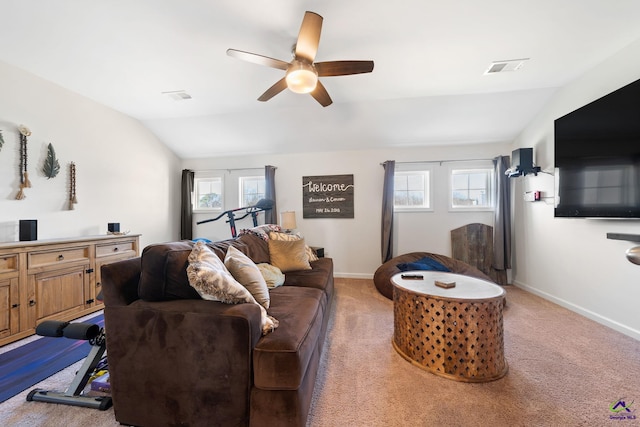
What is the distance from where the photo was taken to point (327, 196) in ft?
14.8

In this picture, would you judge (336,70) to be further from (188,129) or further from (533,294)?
(533,294)

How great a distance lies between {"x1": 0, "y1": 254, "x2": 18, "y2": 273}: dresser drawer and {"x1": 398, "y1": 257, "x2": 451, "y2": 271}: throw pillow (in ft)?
13.4

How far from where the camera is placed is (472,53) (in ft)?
7.97

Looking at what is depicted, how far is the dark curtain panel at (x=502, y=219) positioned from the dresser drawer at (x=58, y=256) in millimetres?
5570

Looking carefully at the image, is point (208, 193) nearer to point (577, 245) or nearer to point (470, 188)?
point (470, 188)

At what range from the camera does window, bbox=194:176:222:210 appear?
197 inches

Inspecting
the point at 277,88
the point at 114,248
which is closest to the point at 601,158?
the point at 277,88

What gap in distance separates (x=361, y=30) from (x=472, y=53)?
1.18 metres

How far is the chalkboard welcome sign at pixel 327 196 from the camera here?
446cm

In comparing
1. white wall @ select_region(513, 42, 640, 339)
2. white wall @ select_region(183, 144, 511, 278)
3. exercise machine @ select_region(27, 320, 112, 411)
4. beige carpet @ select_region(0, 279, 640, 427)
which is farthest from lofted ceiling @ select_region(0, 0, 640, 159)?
beige carpet @ select_region(0, 279, 640, 427)

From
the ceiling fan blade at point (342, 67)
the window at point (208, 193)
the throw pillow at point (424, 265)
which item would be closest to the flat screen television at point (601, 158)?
the throw pillow at point (424, 265)

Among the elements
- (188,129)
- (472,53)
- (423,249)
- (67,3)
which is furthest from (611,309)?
(188,129)

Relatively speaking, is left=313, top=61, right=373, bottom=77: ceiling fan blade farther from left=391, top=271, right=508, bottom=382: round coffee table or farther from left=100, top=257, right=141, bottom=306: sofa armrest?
left=100, top=257, right=141, bottom=306: sofa armrest

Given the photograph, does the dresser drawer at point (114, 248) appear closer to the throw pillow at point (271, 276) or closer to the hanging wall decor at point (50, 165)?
the hanging wall decor at point (50, 165)
